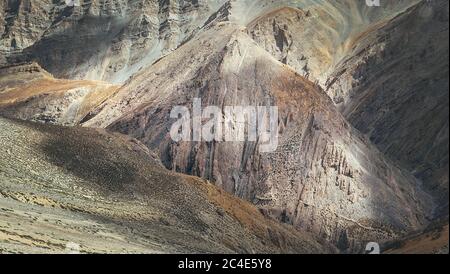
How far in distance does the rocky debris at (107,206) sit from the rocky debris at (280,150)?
19.0 feet

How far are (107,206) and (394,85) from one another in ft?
125

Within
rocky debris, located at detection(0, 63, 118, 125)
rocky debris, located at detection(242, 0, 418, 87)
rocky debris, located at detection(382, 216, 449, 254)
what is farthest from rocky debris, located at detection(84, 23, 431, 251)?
rocky debris, located at detection(382, 216, 449, 254)

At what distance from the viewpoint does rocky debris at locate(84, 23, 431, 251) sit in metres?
53.2

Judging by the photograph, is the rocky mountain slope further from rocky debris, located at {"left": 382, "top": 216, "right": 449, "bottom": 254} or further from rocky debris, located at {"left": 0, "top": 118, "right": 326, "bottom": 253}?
rocky debris, located at {"left": 0, "top": 118, "right": 326, "bottom": 253}

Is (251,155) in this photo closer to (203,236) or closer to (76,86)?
(203,236)

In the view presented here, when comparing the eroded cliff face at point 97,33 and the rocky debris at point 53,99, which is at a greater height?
the eroded cliff face at point 97,33

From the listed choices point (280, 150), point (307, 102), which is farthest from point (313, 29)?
point (280, 150)

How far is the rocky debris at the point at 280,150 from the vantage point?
53.2 meters

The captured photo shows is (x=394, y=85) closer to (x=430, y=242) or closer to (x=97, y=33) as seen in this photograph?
(x=430, y=242)

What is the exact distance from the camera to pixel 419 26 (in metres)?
77.0

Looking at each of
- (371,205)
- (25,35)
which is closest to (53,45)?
(25,35)

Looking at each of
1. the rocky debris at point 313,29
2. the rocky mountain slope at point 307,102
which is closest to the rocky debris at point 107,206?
the rocky mountain slope at point 307,102

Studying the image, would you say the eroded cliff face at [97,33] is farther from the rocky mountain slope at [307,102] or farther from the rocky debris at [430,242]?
the rocky debris at [430,242]

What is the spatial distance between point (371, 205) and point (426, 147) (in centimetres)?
778
